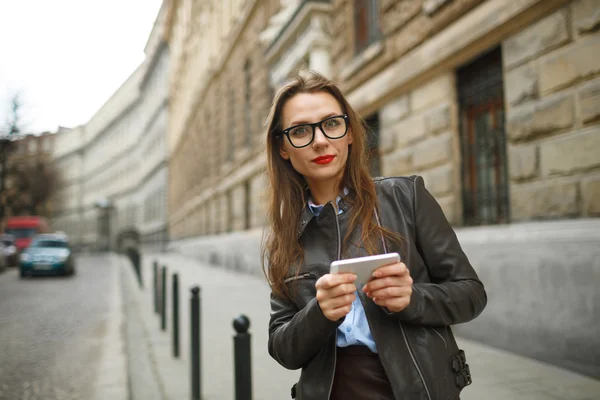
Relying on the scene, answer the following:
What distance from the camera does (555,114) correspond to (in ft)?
16.9

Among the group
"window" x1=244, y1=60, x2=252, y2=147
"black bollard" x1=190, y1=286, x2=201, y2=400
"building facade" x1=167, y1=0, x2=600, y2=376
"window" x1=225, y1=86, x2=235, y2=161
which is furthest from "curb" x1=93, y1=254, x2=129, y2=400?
"window" x1=225, y1=86, x2=235, y2=161

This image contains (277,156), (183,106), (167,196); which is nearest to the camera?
(277,156)

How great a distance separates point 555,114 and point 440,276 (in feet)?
13.8

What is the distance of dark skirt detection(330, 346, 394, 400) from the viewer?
59.7 inches

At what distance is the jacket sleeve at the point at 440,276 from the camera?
148cm

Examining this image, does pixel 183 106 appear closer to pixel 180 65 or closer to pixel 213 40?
pixel 180 65

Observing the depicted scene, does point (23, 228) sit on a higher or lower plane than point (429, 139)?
lower

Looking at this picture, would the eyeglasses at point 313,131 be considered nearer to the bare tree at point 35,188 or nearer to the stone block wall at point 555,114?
the stone block wall at point 555,114

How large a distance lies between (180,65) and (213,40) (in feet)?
47.6

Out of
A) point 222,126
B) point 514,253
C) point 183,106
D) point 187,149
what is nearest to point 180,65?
point 183,106

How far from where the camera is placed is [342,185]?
174cm

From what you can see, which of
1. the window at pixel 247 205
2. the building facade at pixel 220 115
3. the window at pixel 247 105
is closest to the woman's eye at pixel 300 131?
the building facade at pixel 220 115

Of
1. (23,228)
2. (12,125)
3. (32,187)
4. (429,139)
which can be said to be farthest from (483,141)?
(32,187)

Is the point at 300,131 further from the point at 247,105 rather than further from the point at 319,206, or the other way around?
the point at 247,105
